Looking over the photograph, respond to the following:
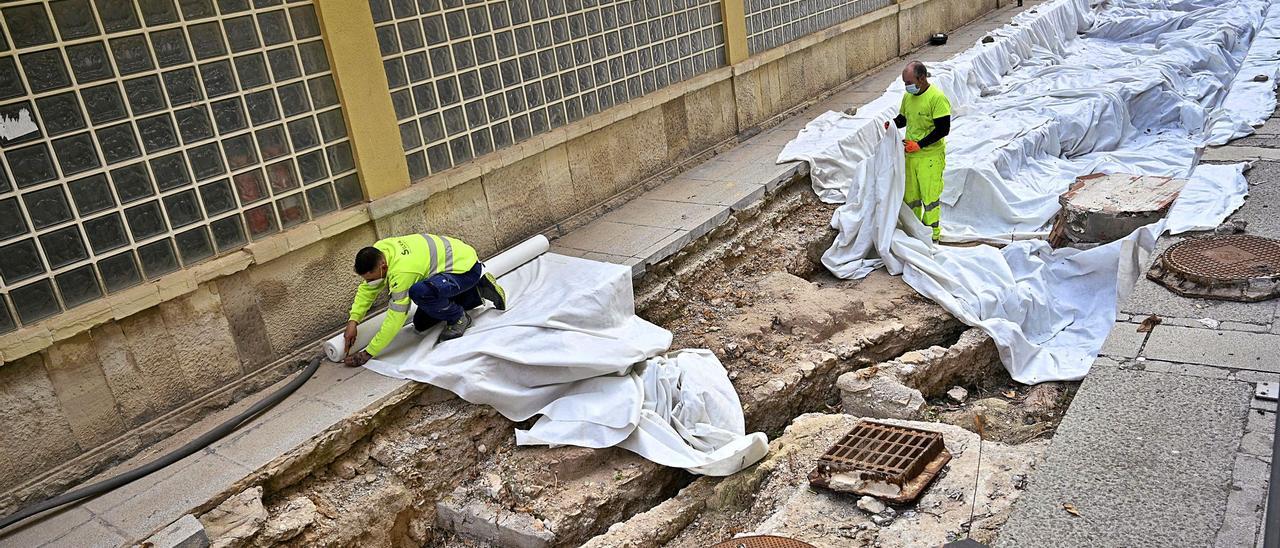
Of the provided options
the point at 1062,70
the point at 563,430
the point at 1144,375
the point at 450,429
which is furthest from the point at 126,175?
the point at 1062,70

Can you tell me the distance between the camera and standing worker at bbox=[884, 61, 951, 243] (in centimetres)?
817

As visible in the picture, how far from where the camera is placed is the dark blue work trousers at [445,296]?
233 inches

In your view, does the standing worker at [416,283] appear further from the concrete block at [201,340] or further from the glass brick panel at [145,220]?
the glass brick panel at [145,220]

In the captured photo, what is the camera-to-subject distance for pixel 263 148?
19.5 feet

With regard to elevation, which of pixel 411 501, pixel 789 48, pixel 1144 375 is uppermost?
pixel 789 48

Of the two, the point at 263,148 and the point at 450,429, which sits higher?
the point at 263,148

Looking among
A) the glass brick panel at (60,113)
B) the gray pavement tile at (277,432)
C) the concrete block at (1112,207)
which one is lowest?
the concrete block at (1112,207)

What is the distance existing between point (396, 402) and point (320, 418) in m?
0.47

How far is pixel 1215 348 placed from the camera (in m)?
5.03

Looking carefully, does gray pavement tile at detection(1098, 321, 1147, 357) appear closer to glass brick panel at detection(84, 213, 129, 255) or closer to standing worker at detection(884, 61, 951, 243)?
standing worker at detection(884, 61, 951, 243)

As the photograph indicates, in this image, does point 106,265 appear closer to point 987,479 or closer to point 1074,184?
point 987,479

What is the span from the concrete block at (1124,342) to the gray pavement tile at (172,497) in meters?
5.13

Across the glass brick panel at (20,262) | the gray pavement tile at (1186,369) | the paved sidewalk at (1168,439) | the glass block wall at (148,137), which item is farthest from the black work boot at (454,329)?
the gray pavement tile at (1186,369)

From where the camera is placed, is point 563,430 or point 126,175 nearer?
point 126,175
